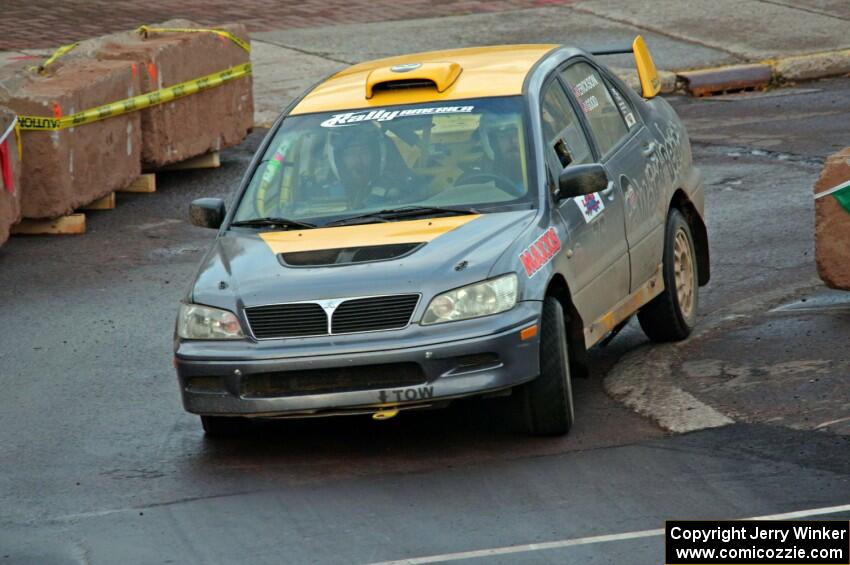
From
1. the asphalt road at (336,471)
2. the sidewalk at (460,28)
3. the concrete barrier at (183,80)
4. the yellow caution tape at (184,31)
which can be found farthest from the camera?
the sidewalk at (460,28)

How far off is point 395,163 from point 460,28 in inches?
496

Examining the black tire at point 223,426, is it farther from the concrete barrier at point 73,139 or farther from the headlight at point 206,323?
the concrete barrier at point 73,139

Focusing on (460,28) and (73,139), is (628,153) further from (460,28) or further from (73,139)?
(460,28)

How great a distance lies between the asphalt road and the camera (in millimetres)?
6773

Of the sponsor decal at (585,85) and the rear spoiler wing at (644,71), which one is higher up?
the sponsor decal at (585,85)

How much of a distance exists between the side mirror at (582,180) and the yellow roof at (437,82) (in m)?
0.74

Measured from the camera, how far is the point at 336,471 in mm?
7734

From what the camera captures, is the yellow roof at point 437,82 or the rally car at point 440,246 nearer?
the rally car at point 440,246

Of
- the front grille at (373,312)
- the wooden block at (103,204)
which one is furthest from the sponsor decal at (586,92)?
the wooden block at (103,204)

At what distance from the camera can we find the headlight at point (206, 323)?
7.73 m

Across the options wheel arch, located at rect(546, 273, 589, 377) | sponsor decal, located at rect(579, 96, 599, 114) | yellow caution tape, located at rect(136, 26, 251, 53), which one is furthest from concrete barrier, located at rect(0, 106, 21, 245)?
wheel arch, located at rect(546, 273, 589, 377)

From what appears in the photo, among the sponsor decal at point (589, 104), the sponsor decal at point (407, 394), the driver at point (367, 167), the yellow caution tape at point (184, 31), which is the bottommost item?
the yellow caution tape at point (184, 31)

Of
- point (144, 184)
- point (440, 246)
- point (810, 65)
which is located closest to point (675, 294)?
point (440, 246)

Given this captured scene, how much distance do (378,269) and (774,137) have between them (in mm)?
8537
